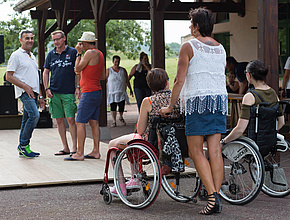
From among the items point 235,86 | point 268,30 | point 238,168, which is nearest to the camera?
point 238,168

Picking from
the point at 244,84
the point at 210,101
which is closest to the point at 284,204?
the point at 210,101

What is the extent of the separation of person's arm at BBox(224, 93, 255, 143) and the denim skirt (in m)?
0.31

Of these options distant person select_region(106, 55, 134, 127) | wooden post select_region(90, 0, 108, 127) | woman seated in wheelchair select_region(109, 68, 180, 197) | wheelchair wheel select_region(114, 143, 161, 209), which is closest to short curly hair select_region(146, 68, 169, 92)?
woman seated in wheelchair select_region(109, 68, 180, 197)

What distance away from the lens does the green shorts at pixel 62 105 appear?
7469 mm

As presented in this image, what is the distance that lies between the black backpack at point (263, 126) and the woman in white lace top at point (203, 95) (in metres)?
0.47

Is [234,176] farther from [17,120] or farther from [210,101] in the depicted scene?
[17,120]

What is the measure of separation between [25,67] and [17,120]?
4848mm

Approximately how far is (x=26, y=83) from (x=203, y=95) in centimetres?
354

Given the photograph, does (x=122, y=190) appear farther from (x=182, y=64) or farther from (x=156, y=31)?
(x=156, y=31)

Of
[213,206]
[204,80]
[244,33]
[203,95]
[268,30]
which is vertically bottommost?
[213,206]

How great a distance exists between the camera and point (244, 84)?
961cm

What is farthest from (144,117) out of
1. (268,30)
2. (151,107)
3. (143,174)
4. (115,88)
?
(115,88)

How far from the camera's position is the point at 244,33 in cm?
1455

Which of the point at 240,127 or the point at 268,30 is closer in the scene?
the point at 240,127
